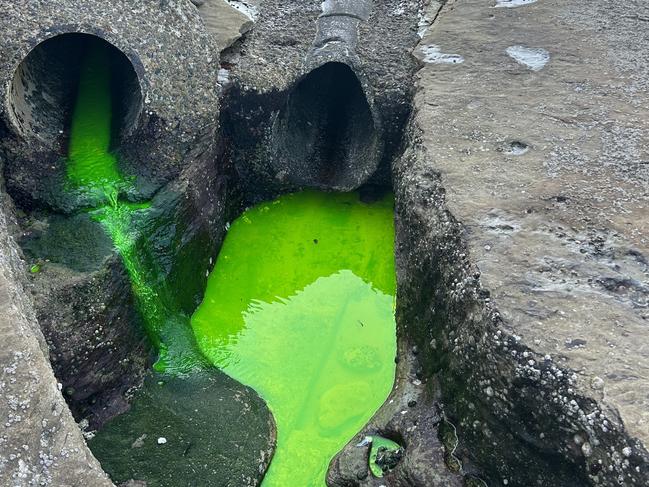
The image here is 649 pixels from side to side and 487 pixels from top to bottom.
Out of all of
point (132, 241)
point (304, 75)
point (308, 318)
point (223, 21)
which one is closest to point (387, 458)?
point (308, 318)

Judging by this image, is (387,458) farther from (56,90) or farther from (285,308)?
(56,90)

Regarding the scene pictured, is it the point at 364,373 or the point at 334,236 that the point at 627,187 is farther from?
the point at 334,236

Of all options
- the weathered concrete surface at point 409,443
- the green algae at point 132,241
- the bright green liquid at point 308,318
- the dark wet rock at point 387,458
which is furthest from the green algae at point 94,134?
the dark wet rock at point 387,458

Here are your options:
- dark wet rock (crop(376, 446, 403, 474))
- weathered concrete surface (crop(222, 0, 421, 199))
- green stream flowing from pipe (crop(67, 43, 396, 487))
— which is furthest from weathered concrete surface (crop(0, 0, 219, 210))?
dark wet rock (crop(376, 446, 403, 474))

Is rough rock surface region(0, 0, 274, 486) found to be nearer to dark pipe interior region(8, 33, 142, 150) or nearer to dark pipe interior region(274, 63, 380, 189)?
dark pipe interior region(8, 33, 142, 150)

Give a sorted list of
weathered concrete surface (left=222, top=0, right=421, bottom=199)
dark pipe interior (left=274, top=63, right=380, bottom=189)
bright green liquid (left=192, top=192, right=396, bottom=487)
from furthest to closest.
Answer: dark pipe interior (left=274, top=63, right=380, bottom=189)
weathered concrete surface (left=222, top=0, right=421, bottom=199)
bright green liquid (left=192, top=192, right=396, bottom=487)

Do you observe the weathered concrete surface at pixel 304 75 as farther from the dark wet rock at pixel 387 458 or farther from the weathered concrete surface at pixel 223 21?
the dark wet rock at pixel 387 458
